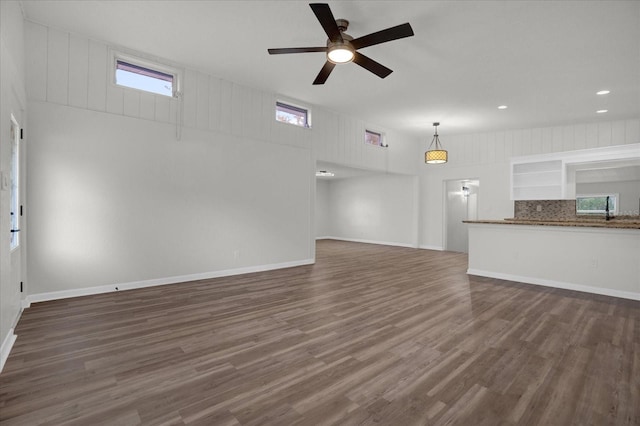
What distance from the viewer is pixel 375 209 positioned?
35.0 feet

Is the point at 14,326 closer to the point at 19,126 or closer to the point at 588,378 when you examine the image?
the point at 19,126

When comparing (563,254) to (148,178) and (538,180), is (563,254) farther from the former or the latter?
(148,178)

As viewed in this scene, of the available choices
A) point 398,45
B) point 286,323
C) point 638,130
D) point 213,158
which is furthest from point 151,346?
point 638,130

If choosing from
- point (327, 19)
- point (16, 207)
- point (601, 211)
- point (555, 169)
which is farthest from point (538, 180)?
point (16, 207)

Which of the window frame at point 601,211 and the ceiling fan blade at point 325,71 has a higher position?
the ceiling fan blade at point 325,71

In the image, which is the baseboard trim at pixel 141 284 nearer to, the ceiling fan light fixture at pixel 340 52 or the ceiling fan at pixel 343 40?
the ceiling fan at pixel 343 40

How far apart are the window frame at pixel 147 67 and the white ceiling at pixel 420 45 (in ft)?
0.63

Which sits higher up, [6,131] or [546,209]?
[6,131]

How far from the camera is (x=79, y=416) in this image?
1.75 metres

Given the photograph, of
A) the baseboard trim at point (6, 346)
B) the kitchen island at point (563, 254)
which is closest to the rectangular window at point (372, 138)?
the kitchen island at point (563, 254)

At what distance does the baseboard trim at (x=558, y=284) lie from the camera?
14.2 ft

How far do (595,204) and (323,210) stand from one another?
8.03 metres

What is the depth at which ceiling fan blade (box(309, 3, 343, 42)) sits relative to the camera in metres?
2.70

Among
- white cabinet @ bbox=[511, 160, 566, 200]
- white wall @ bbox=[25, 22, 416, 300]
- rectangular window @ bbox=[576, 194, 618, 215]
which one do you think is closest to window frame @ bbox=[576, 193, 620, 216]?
rectangular window @ bbox=[576, 194, 618, 215]
